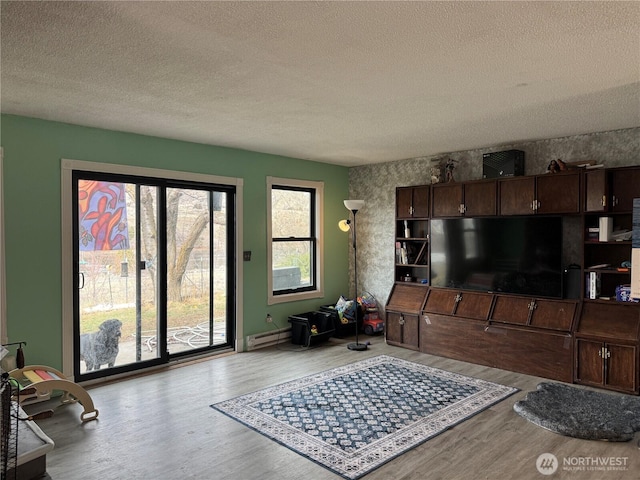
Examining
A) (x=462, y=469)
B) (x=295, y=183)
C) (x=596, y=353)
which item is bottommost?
(x=462, y=469)

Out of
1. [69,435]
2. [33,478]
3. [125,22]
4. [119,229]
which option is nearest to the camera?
[125,22]

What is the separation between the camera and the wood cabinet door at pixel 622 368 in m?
3.93

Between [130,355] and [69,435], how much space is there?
1.43 meters

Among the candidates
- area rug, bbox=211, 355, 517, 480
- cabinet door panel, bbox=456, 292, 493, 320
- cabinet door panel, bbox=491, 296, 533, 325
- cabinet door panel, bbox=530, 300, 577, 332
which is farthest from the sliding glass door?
cabinet door panel, bbox=530, 300, 577, 332

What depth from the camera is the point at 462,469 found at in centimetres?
275

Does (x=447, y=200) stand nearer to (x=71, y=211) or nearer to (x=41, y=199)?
(x=71, y=211)

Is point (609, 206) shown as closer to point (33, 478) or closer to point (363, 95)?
point (363, 95)

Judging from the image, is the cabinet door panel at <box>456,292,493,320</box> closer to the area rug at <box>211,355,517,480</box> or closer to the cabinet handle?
the area rug at <box>211,355,517,480</box>

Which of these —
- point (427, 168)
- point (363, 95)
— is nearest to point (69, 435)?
point (363, 95)

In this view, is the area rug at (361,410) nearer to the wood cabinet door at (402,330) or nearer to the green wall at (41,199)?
the wood cabinet door at (402,330)

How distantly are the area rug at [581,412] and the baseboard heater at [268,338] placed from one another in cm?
302

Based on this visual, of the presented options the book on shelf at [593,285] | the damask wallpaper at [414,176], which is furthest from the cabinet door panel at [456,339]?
the damask wallpaper at [414,176]

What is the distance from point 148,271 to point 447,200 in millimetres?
3500

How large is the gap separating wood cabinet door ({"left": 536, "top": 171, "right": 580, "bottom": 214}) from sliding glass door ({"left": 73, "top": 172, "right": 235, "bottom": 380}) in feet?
11.2
